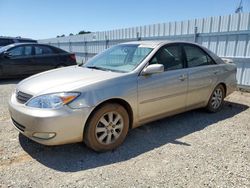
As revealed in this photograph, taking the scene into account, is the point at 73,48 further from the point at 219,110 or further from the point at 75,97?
the point at 75,97

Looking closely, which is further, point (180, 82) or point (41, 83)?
point (180, 82)

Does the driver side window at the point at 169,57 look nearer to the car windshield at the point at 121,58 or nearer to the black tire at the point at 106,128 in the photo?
the car windshield at the point at 121,58

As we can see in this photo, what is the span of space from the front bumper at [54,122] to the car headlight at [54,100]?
6cm

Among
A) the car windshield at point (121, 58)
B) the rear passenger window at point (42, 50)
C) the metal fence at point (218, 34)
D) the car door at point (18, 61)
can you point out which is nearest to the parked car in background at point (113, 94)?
the car windshield at point (121, 58)

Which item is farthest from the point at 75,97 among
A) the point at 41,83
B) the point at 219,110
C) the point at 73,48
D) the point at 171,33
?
the point at 73,48

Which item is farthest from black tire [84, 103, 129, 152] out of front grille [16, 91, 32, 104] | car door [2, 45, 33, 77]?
car door [2, 45, 33, 77]

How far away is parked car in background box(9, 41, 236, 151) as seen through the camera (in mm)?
2924

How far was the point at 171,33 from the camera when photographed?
8.86 metres

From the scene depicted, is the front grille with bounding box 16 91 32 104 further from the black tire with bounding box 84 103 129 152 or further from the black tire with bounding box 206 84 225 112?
the black tire with bounding box 206 84 225 112

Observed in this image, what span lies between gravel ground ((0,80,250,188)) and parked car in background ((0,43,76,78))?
16.7 ft

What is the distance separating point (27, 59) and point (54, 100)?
6.92 meters

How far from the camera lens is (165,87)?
12.7 ft

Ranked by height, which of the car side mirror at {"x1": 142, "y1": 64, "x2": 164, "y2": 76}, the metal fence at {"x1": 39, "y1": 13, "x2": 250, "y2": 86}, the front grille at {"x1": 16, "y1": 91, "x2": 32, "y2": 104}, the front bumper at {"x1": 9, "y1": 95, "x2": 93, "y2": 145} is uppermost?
the metal fence at {"x1": 39, "y1": 13, "x2": 250, "y2": 86}

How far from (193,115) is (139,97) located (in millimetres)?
1967
